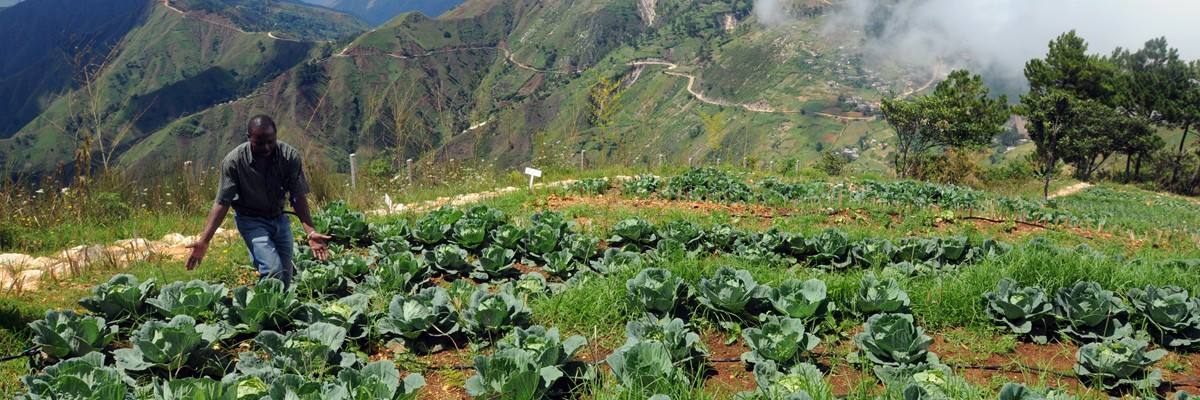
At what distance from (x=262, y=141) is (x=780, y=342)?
9.42 feet

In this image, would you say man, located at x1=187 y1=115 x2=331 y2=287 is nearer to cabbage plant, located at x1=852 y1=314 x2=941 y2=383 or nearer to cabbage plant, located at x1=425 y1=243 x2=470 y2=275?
cabbage plant, located at x1=425 y1=243 x2=470 y2=275

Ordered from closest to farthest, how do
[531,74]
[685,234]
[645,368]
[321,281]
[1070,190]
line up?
[645,368], [321,281], [685,234], [1070,190], [531,74]

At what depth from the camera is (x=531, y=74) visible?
151 metres

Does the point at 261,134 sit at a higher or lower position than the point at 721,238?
higher

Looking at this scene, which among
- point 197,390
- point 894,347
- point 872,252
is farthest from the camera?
point 872,252

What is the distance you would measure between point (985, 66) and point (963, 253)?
198 metres

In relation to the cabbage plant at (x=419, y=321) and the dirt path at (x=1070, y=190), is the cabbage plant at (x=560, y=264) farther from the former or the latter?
the dirt path at (x=1070, y=190)

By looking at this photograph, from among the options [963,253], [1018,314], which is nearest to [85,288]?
[1018,314]

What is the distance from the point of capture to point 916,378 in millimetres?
2658

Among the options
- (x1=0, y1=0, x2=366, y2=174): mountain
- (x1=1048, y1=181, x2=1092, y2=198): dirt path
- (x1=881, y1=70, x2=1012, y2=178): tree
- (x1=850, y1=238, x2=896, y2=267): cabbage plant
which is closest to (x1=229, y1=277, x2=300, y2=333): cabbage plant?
(x1=850, y1=238, x2=896, y2=267): cabbage plant

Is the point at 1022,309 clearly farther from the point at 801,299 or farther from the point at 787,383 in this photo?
the point at 787,383

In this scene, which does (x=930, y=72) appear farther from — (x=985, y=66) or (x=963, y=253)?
(x=963, y=253)

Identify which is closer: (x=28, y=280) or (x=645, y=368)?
(x=645, y=368)

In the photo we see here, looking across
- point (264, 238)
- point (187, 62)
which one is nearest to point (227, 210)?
point (264, 238)
